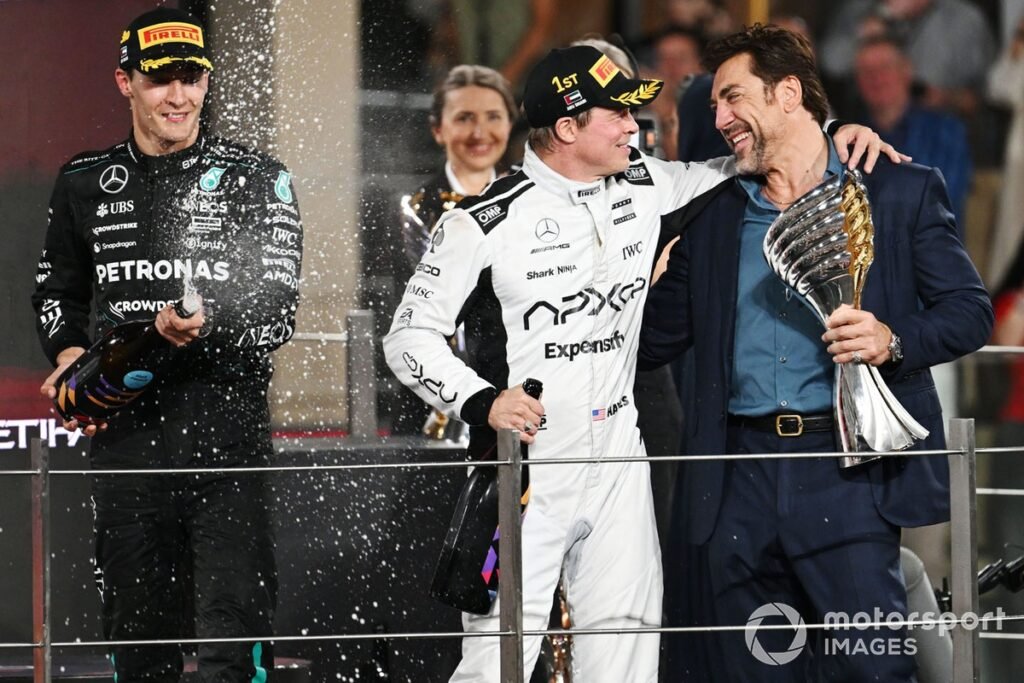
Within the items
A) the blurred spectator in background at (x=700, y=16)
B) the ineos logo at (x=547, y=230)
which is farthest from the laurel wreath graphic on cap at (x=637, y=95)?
the blurred spectator in background at (x=700, y=16)

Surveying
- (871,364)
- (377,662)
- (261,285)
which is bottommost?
(377,662)

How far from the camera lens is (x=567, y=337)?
320 cm

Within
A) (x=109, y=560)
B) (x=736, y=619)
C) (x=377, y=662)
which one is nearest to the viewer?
(x=736, y=619)

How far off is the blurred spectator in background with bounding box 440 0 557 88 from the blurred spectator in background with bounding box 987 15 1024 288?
216 centimetres

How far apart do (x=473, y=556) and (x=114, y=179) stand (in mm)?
1214

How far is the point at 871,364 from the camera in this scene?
3016mm

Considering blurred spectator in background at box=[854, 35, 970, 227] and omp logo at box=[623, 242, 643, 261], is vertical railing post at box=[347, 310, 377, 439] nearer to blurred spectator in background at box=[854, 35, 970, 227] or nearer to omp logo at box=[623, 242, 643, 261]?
omp logo at box=[623, 242, 643, 261]

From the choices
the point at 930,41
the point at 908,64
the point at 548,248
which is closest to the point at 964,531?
the point at 548,248

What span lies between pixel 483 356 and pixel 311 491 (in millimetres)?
1199

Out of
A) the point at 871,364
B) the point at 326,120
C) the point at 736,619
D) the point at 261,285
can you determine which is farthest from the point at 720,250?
the point at 326,120

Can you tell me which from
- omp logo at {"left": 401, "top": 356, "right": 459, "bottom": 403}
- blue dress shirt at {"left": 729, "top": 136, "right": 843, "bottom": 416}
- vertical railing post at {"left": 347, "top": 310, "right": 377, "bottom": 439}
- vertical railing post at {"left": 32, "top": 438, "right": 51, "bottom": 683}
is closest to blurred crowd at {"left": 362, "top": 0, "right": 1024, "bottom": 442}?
vertical railing post at {"left": 347, "top": 310, "right": 377, "bottom": 439}

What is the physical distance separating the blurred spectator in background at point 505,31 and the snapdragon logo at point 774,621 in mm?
2389

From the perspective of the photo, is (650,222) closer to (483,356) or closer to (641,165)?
(641,165)

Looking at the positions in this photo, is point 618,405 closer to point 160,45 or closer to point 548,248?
point 548,248
